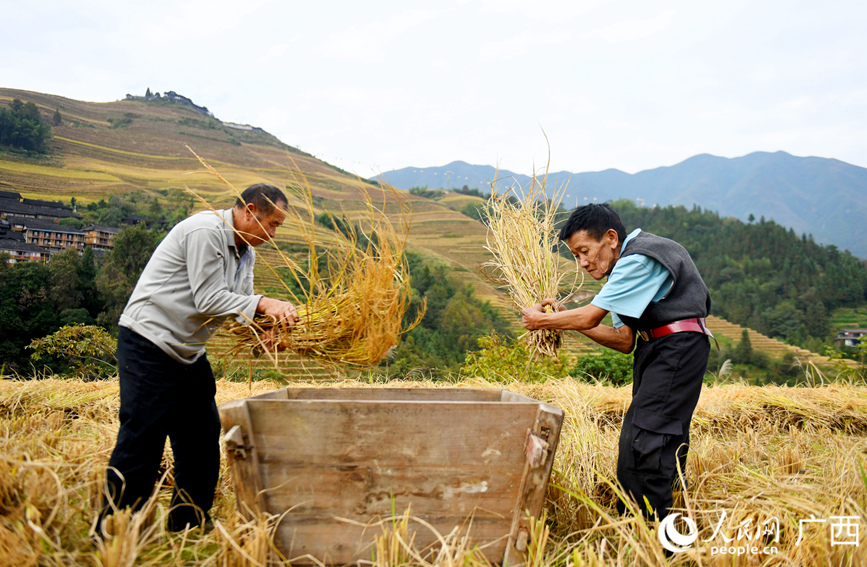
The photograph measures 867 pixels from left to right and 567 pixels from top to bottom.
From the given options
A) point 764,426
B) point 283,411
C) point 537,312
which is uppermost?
point 537,312

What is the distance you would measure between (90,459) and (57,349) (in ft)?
70.1

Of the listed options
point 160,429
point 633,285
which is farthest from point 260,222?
point 633,285

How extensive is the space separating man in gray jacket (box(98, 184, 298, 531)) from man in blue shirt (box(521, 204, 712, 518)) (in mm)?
1310

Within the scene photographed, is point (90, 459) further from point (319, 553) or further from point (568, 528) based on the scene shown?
point (568, 528)

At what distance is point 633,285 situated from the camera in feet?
6.73

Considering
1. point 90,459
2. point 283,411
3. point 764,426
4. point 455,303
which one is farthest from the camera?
point 455,303

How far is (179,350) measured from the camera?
199cm

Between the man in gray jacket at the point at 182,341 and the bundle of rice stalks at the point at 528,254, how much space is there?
4.90 ft

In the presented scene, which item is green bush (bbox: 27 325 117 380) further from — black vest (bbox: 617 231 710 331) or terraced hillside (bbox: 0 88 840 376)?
black vest (bbox: 617 231 710 331)

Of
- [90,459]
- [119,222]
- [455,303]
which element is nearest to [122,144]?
[119,222]

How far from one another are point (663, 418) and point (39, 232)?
36503mm

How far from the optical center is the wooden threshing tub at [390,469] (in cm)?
169

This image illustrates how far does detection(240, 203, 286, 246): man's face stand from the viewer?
6.84ft

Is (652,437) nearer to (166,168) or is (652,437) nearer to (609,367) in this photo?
(609,367)
